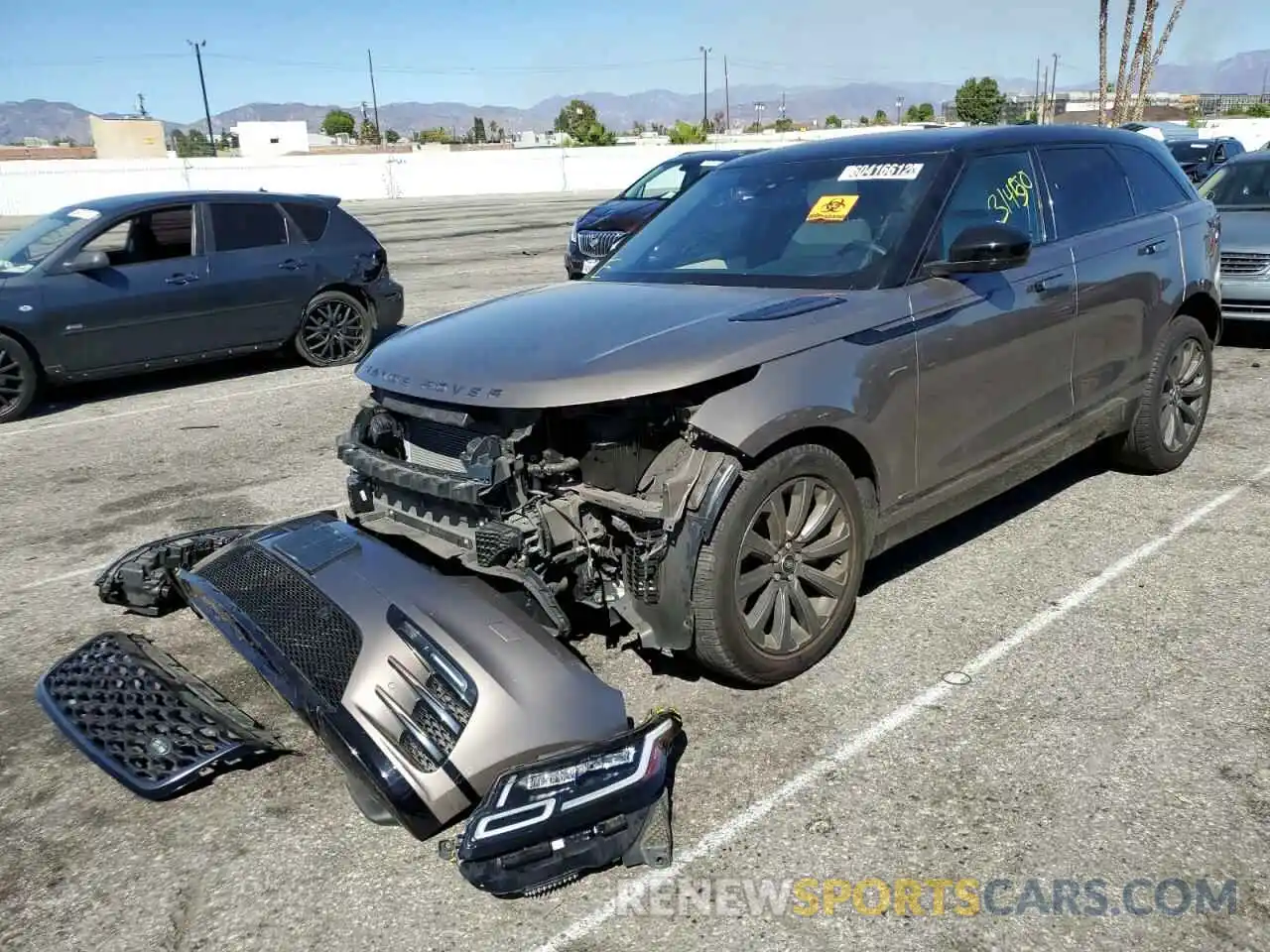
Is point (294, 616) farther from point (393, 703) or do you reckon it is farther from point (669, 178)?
point (669, 178)


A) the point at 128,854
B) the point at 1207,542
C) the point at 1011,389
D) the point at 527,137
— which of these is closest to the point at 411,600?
the point at 128,854

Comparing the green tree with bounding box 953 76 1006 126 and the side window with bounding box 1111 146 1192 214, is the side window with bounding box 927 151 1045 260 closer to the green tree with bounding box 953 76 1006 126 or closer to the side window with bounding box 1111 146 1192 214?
the side window with bounding box 1111 146 1192 214

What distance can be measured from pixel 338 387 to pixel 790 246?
581 cm

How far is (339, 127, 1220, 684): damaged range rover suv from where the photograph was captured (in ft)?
10.9

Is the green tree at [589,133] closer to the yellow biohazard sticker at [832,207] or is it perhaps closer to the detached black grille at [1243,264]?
the detached black grille at [1243,264]

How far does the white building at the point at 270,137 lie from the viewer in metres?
91.9

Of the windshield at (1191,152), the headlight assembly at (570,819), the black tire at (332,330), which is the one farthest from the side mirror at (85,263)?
the windshield at (1191,152)

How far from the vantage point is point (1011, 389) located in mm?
4387

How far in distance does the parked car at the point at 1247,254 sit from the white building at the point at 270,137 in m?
90.9

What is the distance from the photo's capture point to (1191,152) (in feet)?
60.7

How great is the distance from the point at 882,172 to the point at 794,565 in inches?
72.2

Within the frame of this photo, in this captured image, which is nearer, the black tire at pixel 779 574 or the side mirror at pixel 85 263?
the black tire at pixel 779 574

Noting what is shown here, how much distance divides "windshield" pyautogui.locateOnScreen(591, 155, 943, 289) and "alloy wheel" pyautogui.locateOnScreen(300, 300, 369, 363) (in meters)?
5.78

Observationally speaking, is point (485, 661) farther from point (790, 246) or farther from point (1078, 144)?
point (1078, 144)
